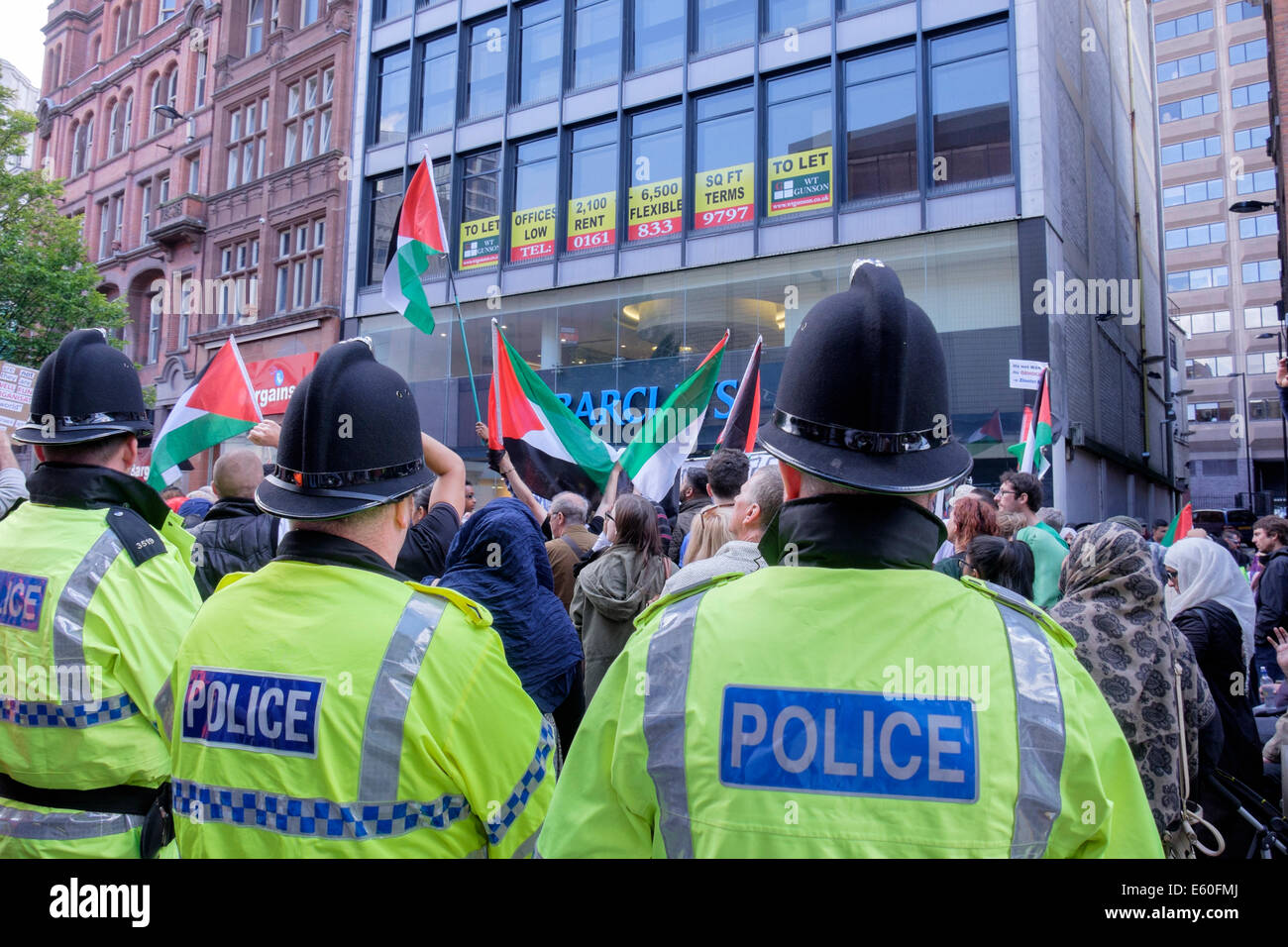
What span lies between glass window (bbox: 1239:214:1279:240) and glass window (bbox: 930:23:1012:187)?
1904 inches

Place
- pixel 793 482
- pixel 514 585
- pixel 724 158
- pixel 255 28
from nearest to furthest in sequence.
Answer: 1. pixel 793 482
2. pixel 514 585
3. pixel 724 158
4. pixel 255 28

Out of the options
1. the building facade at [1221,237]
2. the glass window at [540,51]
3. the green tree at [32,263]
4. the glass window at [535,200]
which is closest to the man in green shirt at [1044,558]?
the glass window at [535,200]

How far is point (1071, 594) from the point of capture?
3.52 metres

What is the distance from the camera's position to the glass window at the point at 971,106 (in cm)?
1590

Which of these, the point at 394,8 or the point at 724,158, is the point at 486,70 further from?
the point at 724,158

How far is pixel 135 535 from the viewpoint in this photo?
104 inches

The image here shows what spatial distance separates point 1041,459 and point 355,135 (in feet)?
67.6

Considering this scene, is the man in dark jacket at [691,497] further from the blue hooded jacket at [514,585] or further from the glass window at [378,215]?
the glass window at [378,215]

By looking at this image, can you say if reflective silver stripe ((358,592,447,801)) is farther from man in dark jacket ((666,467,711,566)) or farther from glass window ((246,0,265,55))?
glass window ((246,0,265,55))

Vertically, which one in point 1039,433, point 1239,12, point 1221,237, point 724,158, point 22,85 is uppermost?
point 1239,12

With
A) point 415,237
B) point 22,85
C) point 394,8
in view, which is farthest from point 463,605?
point 22,85

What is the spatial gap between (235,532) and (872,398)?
3.32 m
